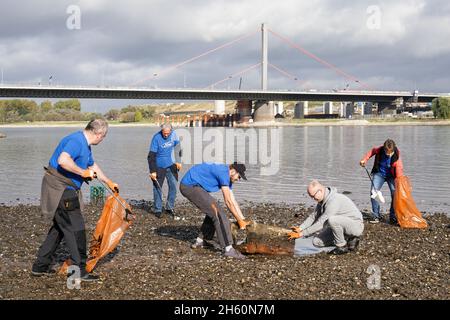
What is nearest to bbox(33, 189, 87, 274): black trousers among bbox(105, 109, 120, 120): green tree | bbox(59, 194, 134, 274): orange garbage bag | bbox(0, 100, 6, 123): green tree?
bbox(59, 194, 134, 274): orange garbage bag

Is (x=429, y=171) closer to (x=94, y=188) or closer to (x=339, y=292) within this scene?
(x=94, y=188)

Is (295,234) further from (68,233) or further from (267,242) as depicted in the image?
(68,233)

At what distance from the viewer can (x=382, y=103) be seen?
117 meters

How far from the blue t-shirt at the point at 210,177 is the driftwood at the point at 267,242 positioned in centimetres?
75

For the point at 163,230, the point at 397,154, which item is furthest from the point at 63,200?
the point at 397,154

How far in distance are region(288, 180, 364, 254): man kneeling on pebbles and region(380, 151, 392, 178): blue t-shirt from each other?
297 cm

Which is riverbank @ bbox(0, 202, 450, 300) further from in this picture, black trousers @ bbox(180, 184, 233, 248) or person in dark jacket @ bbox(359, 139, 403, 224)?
person in dark jacket @ bbox(359, 139, 403, 224)

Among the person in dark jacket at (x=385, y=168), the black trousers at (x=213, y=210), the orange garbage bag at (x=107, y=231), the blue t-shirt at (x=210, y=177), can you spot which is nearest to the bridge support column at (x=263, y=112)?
the person in dark jacket at (x=385, y=168)

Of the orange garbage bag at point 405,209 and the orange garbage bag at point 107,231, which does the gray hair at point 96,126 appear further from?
the orange garbage bag at point 405,209

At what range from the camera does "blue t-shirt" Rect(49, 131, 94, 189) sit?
5.94 m

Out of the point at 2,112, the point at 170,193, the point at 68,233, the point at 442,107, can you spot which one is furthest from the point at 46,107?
the point at 68,233

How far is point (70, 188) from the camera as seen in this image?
6066 mm

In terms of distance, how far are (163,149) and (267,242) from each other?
151 inches
